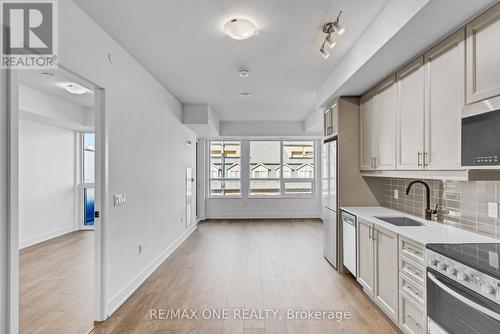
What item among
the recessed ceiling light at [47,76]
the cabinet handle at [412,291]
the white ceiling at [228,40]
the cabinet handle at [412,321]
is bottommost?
the cabinet handle at [412,321]

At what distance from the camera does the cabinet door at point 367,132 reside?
348 cm

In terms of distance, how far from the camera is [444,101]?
2.18m

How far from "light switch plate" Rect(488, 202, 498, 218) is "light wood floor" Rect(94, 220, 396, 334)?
4.12ft

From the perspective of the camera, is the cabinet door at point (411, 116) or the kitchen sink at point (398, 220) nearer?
the cabinet door at point (411, 116)

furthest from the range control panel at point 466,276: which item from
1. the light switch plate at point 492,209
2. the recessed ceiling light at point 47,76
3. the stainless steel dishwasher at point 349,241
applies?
the recessed ceiling light at point 47,76

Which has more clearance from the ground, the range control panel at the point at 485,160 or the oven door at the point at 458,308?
the range control panel at the point at 485,160

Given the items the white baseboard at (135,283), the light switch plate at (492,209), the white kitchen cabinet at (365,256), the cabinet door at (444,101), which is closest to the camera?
the cabinet door at (444,101)

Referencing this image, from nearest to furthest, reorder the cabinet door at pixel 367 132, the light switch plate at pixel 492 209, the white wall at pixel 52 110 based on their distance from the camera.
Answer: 1. the light switch plate at pixel 492 209
2. the cabinet door at pixel 367 132
3. the white wall at pixel 52 110

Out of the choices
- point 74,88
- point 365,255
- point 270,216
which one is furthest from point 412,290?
point 270,216

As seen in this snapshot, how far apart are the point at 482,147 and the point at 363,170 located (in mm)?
2004

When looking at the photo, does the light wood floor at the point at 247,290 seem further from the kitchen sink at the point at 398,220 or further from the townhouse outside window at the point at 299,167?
the townhouse outside window at the point at 299,167

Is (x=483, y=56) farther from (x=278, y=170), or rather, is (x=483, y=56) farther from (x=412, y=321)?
(x=278, y=170)

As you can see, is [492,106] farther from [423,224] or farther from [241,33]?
[241,33]

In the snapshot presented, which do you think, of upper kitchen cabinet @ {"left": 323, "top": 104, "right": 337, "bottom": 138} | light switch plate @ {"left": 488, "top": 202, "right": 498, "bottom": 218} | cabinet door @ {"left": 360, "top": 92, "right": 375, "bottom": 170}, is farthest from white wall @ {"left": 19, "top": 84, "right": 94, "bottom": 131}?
light switch plate @ {"left": 488, "top": 202, "right": 498, "bottom": 218}
